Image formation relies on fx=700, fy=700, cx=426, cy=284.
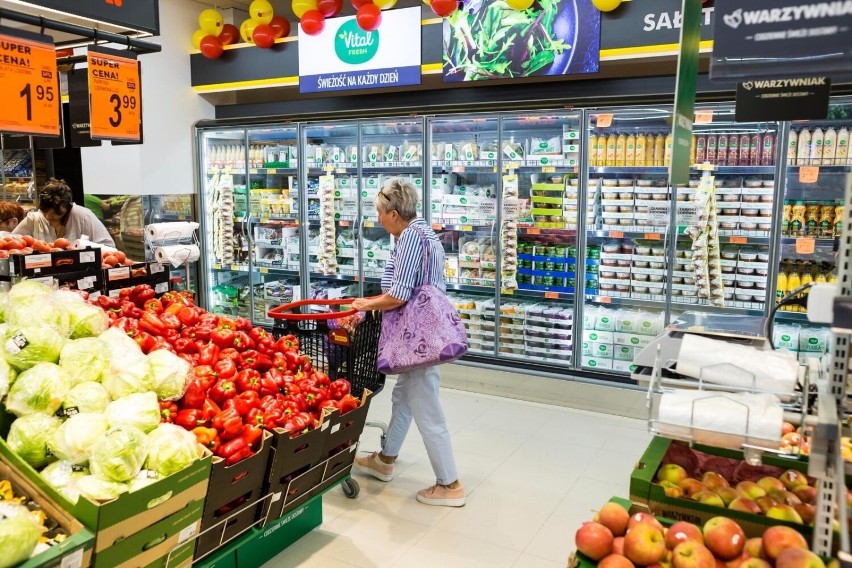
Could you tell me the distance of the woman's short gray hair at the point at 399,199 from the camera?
3699 mm

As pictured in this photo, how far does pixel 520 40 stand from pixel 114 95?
2898 millimetres

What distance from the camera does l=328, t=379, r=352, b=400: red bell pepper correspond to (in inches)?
131

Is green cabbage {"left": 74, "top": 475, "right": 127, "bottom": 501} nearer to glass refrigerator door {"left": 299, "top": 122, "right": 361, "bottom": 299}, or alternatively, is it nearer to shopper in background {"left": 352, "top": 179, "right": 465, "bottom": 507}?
shopper in background {"left": 352, "top": 179, "right": 465, "bottom": 507}

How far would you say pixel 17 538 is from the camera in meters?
1.75

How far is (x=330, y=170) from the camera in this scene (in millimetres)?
6340

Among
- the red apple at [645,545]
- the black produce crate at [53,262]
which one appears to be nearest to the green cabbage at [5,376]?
the black produce crate at [53,262]

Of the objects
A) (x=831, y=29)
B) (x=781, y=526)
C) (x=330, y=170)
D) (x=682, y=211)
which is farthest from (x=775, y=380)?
(x=330, y=170)

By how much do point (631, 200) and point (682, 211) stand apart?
1.21ft

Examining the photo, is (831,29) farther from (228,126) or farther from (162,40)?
(162,40)

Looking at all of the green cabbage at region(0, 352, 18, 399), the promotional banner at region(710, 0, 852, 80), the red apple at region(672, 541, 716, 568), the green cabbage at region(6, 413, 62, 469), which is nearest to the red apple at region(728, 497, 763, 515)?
the red apple at region(672, 541, 716, 568)

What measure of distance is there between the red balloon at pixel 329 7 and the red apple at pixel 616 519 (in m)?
5.35

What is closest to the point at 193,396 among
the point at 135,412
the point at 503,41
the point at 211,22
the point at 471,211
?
the point at 135,412

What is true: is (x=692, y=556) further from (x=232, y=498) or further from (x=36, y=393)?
(x=36, y=393)

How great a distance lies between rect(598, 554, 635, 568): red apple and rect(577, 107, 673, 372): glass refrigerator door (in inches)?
139
